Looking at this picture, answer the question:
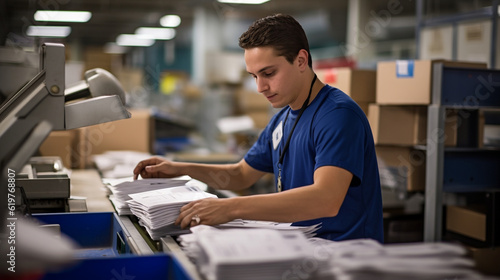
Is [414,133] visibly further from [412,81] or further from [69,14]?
[69,14]

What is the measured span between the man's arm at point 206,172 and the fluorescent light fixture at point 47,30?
41.6 ft

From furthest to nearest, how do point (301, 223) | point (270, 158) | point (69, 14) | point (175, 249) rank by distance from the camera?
point (69, 14) < point (270, 158) < point (301, 223) < point (175, 249)

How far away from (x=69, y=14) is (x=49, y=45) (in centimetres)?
959

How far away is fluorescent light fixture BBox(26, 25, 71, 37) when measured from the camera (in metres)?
13.6

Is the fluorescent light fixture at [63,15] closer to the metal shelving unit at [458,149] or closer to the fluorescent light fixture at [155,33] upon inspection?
the fluorescent light fixture at [155,33]

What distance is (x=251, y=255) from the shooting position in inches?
39.6

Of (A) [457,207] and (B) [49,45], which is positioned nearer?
(B) [49,45]

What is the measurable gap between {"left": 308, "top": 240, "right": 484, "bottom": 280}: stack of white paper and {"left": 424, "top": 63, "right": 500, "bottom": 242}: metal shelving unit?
8.14 ft

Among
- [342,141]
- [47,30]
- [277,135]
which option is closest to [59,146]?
[277,135]

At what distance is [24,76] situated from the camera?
275 cm

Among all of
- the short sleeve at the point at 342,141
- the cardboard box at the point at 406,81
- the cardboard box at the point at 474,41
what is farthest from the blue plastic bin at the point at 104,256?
the cardboard box at the point at 474,41

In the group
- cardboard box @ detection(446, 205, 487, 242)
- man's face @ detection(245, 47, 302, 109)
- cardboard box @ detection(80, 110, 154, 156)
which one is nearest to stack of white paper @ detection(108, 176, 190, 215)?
man's face @ detection(245, 47, 302, 109)

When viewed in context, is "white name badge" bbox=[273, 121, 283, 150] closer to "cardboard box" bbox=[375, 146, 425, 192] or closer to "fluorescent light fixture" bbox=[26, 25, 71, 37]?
"cardboard box" bbox=[375, 146, 425, 192]

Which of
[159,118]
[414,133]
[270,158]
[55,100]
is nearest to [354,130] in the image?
[270,158]
